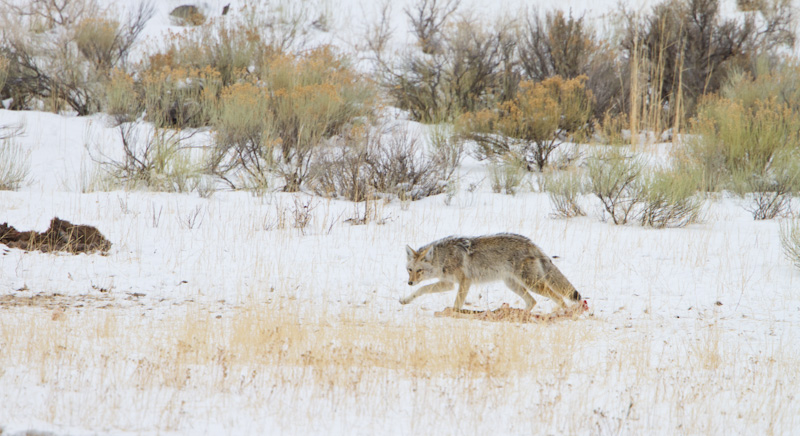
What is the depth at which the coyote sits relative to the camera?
6.00m

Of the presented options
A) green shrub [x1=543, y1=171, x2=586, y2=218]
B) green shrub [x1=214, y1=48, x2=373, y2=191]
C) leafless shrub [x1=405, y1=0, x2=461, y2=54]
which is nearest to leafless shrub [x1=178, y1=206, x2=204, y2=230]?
green shrub [x1=214, y1=48, x2=373, y2=191]

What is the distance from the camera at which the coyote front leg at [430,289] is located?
6336 millimetres

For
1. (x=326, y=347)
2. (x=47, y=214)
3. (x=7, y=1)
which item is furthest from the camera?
(x=7, y=1)

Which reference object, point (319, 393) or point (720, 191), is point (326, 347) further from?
point (720, 191)

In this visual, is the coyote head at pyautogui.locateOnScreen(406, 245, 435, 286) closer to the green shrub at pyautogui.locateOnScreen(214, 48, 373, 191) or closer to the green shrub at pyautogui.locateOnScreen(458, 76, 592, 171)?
the green shrub at pyautogui.locateOnScreen(214, 48, 373, 191)

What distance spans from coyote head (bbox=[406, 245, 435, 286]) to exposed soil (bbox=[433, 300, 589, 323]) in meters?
0.44

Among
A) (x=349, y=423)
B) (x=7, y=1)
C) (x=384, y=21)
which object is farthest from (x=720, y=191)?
(x=7, y=1)

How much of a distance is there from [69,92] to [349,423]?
14.6 m

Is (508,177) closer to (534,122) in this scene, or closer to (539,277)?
(534,122)

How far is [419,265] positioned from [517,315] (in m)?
1.05

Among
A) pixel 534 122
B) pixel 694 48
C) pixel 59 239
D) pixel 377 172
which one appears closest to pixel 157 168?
pixel 377 172

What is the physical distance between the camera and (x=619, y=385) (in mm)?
4312

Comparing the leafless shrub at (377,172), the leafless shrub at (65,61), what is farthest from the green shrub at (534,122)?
the leafless shrub at (65,61)

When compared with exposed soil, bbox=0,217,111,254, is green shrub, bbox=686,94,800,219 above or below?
above
